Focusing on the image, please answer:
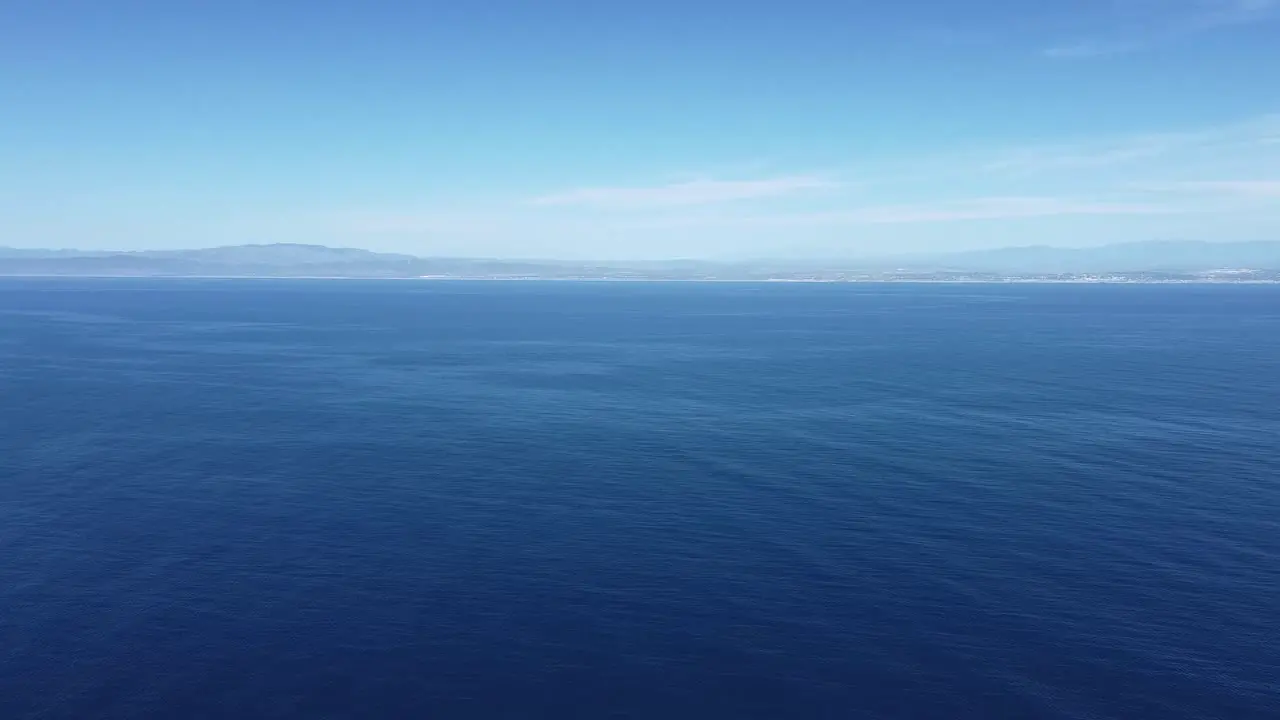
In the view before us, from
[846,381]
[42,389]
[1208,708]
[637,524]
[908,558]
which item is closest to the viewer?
[1208,708]

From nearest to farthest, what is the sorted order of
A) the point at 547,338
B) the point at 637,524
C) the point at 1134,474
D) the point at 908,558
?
the point at 908,558, the point at 637,524, the point at 1134,474, the point at 547,338

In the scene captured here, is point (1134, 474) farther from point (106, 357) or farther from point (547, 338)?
point (106, 357)

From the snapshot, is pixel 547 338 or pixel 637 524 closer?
pixel 637 524

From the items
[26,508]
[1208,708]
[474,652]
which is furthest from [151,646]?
[1208,708]

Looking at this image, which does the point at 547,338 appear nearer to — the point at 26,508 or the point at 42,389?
the point at 42,389

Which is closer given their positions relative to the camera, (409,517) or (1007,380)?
(409,517)

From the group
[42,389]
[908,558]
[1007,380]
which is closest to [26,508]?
[42,389]
